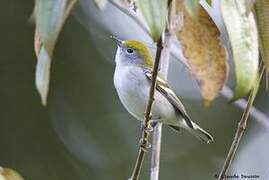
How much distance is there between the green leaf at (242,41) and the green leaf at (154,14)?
102 millimetres

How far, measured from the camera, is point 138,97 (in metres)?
2.03

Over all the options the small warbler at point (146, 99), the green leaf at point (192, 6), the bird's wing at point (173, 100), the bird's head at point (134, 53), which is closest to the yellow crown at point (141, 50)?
the bird's head at point (134, 53)

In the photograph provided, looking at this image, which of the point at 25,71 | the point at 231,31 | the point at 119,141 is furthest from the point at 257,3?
the point at 119,141

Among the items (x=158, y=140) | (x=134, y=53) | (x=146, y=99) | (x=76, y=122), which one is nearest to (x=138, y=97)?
(x=146, y=99)

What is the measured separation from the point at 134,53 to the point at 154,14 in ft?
5.22

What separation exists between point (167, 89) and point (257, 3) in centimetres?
121

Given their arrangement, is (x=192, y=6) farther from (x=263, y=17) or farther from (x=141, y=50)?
(x=141, y=50)

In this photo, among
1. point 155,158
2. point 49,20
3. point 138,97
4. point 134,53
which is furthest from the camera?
point 134,53

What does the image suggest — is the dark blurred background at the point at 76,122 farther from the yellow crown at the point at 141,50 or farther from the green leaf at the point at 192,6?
the green leaf at the point at 192,6

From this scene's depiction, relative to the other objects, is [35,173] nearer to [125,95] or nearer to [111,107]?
[111,107]

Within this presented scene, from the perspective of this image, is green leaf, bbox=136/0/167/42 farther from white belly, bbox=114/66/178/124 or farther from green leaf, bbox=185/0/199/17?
white belly, bbox=114/66/178/124

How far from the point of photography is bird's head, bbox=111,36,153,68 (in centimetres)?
233

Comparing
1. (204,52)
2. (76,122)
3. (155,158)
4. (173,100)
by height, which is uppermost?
(204,52)

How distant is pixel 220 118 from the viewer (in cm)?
358
